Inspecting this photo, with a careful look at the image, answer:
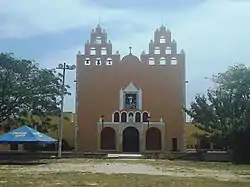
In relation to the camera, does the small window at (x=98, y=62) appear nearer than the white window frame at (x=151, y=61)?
No

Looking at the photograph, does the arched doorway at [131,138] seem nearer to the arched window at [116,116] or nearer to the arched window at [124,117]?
the arched window at [124,117]

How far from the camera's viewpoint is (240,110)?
3669cm

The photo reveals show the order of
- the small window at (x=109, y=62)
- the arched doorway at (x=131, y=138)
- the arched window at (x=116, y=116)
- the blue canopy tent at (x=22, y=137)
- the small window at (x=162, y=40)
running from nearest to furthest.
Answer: the blue canopy tent at (x=22, y=137) < the arched doorway at (x=131, y=138) < the arched window at (x=116, y=116) < the small window at (x=109, y=62) < the small window at (x=162, y=40)

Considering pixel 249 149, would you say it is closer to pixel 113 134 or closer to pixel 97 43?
pixel 113 134

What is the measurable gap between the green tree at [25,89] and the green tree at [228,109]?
Answer: 12008 millimetres

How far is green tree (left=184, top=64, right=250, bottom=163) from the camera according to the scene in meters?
32.9

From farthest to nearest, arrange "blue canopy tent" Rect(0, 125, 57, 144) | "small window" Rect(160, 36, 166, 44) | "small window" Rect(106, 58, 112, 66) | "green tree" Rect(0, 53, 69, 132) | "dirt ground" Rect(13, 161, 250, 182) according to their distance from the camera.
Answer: "small window" Rect(160, 36, 166, 44)
"small window" Rect(106, 58, 112, 66)
"green tree" Rect(0, 53, 69, 132)
"blue canopy tent" Rect(0, 125, 57, 144)
"dirt ground" Rect(13, 161, 250, 182)

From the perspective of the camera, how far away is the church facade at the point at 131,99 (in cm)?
4903

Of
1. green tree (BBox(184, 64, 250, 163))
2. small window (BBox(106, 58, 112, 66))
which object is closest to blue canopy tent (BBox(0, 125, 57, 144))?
green tree (BBox(184, 64, 250, 163))

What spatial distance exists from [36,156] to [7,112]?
21.5ft

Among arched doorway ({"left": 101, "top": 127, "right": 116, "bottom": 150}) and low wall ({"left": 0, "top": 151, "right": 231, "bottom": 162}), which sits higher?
arched doorway ({"left": 101, "top": 127, "right": 116, "bottom": 150})

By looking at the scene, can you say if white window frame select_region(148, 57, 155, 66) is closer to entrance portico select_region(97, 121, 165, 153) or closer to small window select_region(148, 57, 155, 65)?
small window select_region(148, 57, 155, 65)

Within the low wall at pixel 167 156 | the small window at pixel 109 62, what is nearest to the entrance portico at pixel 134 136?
the small window at pixel 109 62

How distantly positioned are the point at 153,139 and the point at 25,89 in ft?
55.8
